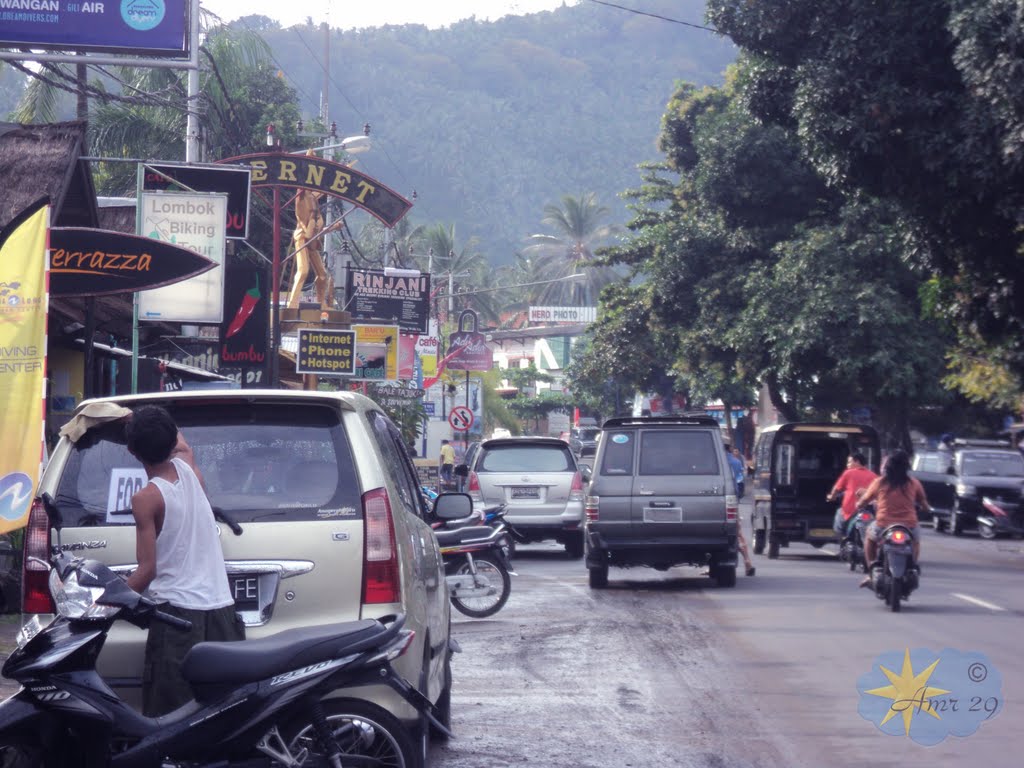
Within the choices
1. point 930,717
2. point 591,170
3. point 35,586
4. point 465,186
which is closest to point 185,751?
point 35,586

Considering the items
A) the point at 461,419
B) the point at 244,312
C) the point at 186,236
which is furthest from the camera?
the point at 461,419

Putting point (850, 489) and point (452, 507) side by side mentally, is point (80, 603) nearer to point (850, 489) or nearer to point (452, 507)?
point (452, 507)

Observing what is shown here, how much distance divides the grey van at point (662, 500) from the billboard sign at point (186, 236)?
5.68 metres

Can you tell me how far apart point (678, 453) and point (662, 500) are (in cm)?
73

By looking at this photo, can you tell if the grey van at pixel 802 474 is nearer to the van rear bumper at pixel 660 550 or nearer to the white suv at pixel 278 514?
the van rear bumper at pixel 660 550

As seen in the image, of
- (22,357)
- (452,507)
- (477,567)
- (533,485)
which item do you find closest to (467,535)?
Result: (477,567)

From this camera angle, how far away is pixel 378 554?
5684 mm

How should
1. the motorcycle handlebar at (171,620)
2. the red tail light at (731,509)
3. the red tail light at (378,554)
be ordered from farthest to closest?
the red tail light at (731,509), the red tail light at (378,554), the motorcycle handlebar at (171,620)

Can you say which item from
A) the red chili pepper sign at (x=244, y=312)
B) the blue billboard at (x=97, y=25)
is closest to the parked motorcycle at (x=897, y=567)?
the blue billboard at (x=97, y=25)

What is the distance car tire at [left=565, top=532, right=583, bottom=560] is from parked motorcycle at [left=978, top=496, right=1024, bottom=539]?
30.3 ft

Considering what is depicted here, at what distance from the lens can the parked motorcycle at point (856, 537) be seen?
1742cm

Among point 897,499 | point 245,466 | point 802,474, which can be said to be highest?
point 245,466

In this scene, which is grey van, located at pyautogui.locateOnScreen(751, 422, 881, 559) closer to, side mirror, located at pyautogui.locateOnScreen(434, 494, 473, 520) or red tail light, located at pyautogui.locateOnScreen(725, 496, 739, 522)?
red tail light, located at pyautogui.locateOnScreen(725, 496, 739, 522)

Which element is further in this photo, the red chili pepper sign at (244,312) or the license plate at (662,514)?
the red chili pepper sign at (244,312)
